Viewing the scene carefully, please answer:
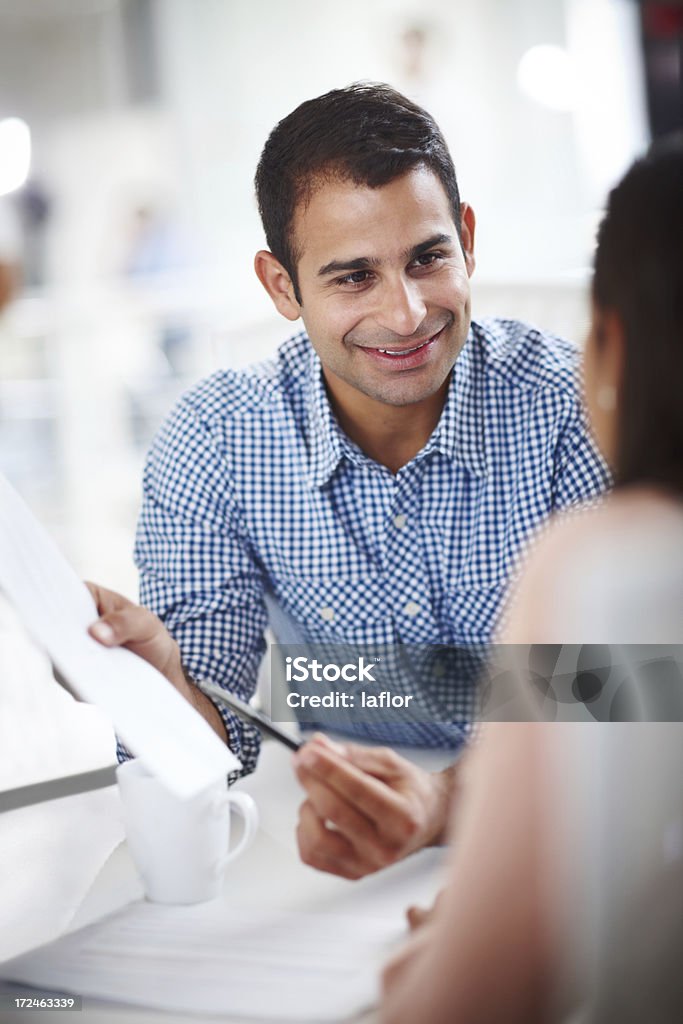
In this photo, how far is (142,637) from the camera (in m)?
0.63

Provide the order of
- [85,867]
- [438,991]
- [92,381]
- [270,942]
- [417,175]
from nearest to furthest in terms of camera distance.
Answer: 1. [438,991]
2. [270,942]
3. [85,867]
4. [417,175]
5. [92,381]

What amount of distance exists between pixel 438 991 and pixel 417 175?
550 mm

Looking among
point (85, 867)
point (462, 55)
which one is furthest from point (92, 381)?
point (85, 867)

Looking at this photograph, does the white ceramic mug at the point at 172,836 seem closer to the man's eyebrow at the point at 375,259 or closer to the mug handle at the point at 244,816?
the mug handle at the point at 244,816

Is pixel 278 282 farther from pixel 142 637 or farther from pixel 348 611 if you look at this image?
pixel 142 637

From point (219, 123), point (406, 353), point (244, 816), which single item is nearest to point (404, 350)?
point (406, 353)

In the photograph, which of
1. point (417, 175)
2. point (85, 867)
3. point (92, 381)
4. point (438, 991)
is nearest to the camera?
point (438, 991)

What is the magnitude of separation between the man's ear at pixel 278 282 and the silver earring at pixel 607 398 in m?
0.45

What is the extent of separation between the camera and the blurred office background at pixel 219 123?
4.63m

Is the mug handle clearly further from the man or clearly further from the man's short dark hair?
the man's short dark hair

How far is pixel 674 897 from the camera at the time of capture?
417 mm

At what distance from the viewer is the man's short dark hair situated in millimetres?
759

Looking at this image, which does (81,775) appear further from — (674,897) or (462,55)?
(462,55)

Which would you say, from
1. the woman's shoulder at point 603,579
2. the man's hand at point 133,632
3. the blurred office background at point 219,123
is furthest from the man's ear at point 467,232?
the blurred office background at point 219,123
